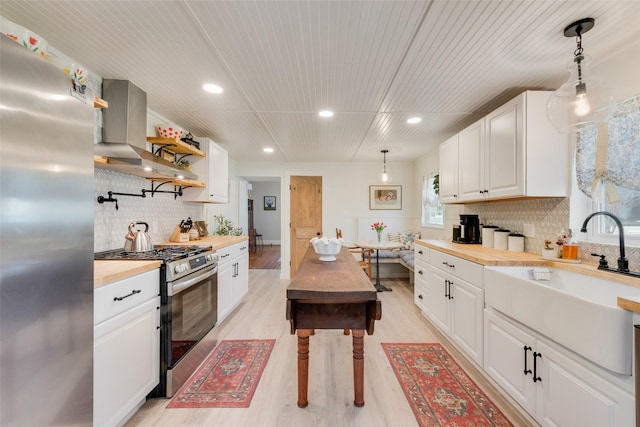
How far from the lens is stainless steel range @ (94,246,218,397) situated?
5.95ft

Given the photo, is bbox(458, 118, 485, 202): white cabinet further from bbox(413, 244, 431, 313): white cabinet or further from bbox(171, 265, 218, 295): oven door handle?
Answer: bbox(171, 265, 218, 295): oven door handle

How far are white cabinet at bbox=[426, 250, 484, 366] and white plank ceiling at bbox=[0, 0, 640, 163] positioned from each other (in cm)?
150

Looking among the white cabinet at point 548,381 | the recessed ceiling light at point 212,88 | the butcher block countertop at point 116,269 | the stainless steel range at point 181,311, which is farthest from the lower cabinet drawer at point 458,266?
the recessed ceiling light at point 212,88

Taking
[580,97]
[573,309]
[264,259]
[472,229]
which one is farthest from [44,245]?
[264,259]

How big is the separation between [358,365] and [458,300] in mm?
1164

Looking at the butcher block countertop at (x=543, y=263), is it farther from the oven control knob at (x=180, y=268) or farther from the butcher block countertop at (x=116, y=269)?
the butcher block countertop at (x=116, y=269)

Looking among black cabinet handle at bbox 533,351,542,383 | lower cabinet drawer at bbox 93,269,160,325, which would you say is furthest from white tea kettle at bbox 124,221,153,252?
black cabinet handle at bbox 533,351,542,383

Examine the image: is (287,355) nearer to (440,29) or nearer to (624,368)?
(624,368)

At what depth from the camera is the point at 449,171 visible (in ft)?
10.2

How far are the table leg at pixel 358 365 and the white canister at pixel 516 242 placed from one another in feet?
5.71

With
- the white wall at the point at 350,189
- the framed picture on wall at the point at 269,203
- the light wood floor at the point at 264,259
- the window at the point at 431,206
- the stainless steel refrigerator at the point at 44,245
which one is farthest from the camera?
the framed picture on wall at the point at 269,203

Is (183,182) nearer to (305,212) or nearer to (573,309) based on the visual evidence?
(305,212)

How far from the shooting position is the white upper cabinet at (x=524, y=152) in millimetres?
1945

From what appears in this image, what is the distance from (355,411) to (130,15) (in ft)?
8.86
